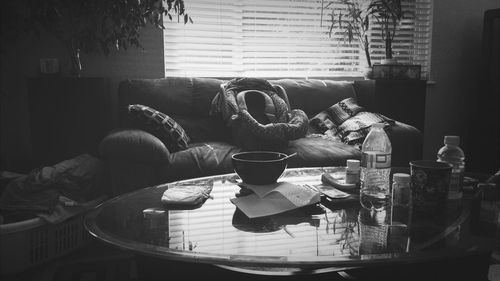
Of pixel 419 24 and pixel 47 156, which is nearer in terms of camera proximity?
pixel 47 156

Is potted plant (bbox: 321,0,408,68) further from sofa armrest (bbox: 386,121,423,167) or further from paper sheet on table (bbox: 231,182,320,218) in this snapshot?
paper sheet on table (bbox: 231,182,320,218)

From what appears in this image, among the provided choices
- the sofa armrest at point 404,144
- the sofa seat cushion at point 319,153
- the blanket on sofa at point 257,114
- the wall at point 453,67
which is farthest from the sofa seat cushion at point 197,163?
the wall at point 453,67

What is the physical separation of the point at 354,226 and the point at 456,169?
468 millimetres

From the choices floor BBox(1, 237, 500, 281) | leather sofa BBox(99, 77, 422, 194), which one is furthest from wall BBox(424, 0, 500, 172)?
floor BBox(1, 237, 500, 281)

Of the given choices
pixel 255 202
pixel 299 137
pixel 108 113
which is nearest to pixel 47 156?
pixel 108 113

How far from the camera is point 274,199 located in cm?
108

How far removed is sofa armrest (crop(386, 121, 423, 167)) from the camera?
2.38 m

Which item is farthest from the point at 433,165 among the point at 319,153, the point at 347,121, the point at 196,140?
the point at 196,140

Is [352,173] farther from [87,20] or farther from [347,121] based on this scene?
[87,20]

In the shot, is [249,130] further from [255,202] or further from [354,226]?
[354,226]

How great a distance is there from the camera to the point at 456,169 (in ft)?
4.00

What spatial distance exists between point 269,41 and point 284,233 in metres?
2.53

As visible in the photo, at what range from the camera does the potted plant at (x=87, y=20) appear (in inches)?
91.7

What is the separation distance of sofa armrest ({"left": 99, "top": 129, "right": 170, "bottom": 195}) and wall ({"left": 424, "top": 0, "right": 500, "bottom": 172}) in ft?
8.34
